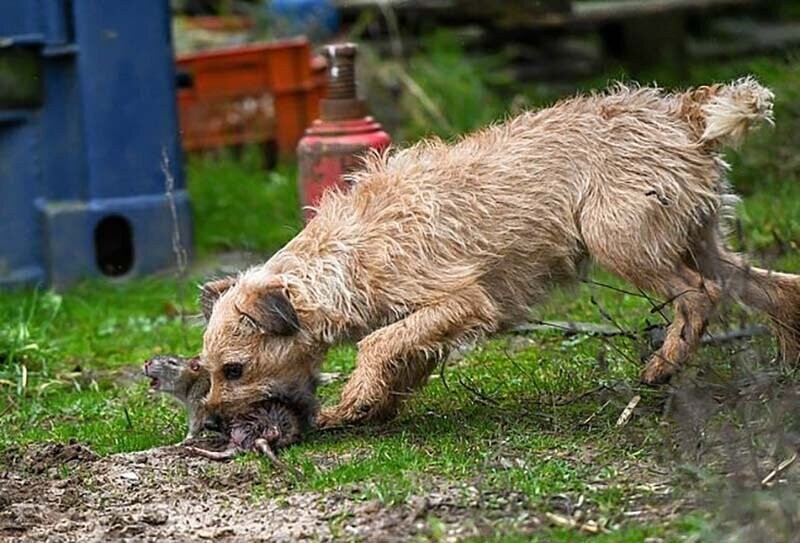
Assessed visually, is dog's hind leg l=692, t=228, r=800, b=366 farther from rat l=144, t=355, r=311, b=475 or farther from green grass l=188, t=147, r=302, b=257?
green grass l=188, t=147, r=302, b=257

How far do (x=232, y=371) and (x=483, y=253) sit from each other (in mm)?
1071

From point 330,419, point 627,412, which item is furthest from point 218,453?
point 627,412

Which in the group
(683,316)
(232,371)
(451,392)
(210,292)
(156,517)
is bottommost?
(451,392)

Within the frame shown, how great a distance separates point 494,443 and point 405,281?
2.43 feet

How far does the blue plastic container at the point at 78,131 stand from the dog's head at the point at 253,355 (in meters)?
3.95

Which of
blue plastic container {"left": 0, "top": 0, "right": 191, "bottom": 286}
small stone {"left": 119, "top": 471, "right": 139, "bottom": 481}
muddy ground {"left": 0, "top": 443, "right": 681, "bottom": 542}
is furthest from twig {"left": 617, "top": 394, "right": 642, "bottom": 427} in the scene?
blue plastic container {"left": 0, "top": 0, "right": 191, "bottom": 286}

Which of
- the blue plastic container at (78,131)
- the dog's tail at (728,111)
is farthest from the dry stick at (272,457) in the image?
the blue plastic container at (78,131)

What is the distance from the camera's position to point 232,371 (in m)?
5.95

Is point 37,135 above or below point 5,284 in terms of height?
above

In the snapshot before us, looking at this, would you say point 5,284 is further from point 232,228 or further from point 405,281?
point 405,281

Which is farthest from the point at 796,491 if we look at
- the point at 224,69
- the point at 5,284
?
the point at 224,69

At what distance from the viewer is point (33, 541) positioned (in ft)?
16.1

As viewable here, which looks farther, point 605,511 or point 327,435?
point 327,435

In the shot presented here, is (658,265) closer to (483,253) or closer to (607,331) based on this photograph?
(483,253)
